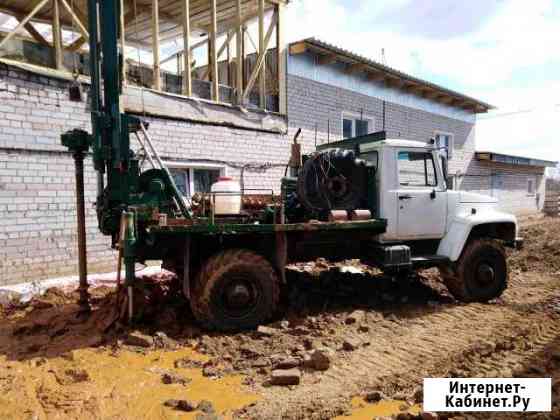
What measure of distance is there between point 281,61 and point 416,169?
556 cm

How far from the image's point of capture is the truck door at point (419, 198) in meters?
5.52

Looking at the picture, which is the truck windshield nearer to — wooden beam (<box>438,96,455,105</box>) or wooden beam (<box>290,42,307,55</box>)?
wooden beam (<box>290,42,307,55</box>)

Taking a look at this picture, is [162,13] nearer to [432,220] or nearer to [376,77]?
[376,77]

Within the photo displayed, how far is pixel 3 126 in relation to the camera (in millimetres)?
6062

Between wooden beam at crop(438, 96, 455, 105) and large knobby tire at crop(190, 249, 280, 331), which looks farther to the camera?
wooden beam at crop(438, 96, 455, 105)

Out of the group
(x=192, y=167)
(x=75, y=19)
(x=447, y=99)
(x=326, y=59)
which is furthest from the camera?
(x=447, y=99)

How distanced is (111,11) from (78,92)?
2.06m

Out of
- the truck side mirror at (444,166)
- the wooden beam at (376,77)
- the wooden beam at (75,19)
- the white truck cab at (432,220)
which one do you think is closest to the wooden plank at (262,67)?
the wooden beam at (75,19)

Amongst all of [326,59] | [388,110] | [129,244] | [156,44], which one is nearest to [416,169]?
[129,244]

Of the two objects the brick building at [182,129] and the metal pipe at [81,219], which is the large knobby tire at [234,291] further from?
the brick building at [182,129]

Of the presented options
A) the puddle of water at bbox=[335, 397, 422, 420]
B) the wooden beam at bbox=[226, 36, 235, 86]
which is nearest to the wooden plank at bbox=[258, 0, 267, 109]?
the wooden beam at bbox=[226, 36, 235, 86]

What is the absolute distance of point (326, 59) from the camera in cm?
1086

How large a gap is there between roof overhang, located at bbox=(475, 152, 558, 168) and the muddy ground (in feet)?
43.1

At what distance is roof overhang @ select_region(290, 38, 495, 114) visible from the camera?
10.2 m
